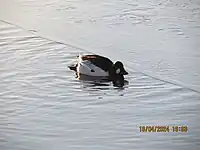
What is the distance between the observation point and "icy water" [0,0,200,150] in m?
2.47

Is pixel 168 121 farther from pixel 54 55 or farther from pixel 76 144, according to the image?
pixel 54 55

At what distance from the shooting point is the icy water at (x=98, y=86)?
247cm

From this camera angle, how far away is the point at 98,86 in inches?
120
